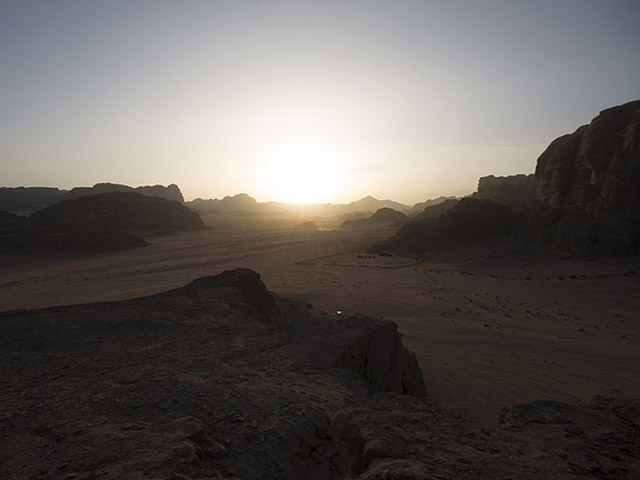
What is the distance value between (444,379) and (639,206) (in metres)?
18.9

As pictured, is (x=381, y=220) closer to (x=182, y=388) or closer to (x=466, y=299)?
(x=466, y=299)

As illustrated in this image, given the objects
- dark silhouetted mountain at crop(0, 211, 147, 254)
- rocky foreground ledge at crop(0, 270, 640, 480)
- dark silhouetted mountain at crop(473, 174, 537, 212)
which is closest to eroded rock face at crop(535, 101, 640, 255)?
dark silhouetted mountain at crop(473, 174, 537, 212)

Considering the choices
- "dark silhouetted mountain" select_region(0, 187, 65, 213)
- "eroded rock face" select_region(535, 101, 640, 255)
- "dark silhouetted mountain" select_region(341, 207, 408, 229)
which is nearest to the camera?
"eroded rock face" select_region(535, 101, 640, 255)

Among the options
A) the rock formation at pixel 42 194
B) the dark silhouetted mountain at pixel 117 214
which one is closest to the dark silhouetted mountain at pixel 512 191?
the dark silhouetted mountain at pixel 117 214

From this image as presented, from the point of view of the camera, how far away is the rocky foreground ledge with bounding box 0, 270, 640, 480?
10.3 ft

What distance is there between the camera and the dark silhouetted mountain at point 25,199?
82438mm

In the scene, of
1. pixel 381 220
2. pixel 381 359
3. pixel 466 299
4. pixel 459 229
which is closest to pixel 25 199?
pixel 381 220

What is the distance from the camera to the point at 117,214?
4769cm

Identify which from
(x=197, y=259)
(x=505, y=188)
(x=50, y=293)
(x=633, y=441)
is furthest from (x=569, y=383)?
(x=505, y=188)

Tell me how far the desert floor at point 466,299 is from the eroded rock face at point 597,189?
4.97ft

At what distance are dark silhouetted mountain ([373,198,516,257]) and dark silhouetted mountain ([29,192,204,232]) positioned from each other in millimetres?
31443

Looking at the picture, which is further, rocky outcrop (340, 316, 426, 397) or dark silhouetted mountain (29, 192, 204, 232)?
dark silhouetted mountain (29, 192, 204, 232)

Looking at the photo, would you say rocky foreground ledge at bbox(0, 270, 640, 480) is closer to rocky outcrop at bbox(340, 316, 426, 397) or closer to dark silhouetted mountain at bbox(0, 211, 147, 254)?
rocky outcrop at bbox(340, 316, 426, 397)

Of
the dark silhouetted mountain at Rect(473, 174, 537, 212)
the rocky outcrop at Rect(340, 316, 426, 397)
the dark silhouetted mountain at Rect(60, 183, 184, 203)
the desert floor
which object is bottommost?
the desert floor
